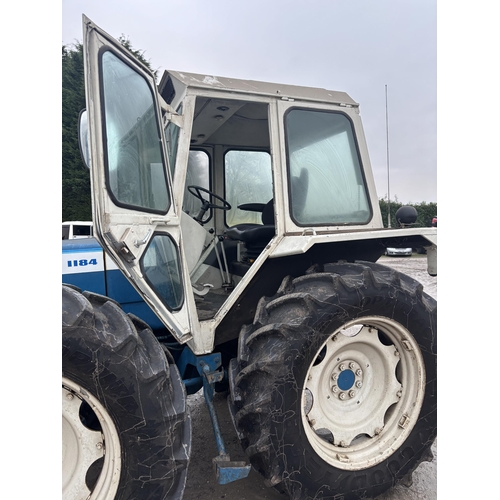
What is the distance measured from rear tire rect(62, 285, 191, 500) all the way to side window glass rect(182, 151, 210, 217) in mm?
1660

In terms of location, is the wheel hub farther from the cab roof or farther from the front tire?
the cab roof

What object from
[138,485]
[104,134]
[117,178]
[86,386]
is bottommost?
[138,485]

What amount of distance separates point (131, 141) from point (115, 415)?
4.22 feet

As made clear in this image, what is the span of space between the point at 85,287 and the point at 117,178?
963 millimetres

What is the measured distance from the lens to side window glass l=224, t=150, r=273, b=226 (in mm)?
3402

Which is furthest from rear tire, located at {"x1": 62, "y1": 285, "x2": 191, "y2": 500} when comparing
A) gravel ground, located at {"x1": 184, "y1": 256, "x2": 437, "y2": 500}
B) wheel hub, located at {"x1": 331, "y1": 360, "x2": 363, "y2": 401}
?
wheel hub, located at {"x1": 331, "y1": 360, "x2": 363, "y2": 401}

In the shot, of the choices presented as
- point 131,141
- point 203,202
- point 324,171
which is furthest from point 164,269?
point 324,171

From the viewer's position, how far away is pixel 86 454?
1654mm

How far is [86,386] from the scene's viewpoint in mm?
1552

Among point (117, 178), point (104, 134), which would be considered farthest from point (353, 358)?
point (104, 134)

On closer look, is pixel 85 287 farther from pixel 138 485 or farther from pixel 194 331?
pixel 138 485

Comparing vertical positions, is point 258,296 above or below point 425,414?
above

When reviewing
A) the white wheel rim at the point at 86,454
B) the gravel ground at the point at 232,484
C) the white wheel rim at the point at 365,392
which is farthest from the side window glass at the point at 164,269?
the gravel ground at the point at 232,484

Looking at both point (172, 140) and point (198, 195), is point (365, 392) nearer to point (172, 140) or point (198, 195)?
point (198, 195)
